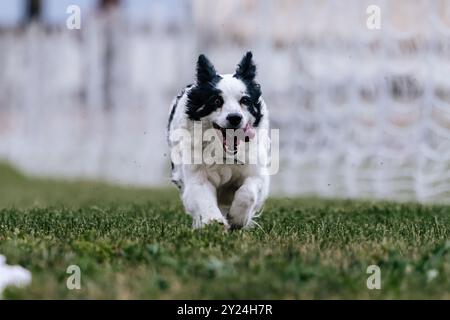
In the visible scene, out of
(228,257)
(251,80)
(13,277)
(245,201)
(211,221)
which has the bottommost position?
(13,277)

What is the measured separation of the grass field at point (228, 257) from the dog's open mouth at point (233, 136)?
53 centimetres

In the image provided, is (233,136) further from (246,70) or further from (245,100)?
(246,70)

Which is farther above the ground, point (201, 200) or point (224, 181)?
point (224, 181)

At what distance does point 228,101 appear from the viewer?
6402 millimetres

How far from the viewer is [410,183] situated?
551 inches

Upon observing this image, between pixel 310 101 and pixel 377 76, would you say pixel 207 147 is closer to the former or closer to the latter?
pixel 377 76

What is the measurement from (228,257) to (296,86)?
1098 centimetres

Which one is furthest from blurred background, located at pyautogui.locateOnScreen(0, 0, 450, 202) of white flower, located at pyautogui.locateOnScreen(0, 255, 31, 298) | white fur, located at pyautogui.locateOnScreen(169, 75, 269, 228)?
white flower, located at pyautogui.locateOnScreen(0, 255, 31, 298)

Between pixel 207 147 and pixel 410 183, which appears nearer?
pixel 207 147

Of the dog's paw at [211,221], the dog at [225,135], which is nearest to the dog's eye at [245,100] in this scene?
the dog at [225,135]

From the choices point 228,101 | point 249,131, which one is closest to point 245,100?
point 228,101

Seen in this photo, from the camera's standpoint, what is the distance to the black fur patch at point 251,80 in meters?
6.54
